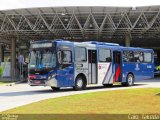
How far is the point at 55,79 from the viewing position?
72.8ft

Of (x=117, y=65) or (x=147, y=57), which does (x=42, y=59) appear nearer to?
(x=117, y=65)

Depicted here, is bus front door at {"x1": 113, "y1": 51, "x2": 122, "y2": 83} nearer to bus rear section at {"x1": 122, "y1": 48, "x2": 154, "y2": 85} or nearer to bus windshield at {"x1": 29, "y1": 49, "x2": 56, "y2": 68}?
bus rear section at {"x1": 122, "y1": 48, "x2": 154, "y2": 85}

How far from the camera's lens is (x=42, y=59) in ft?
73.9

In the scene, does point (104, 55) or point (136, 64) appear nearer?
point (104, 55)

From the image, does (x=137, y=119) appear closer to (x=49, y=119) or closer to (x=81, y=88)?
(x=49, y=119)

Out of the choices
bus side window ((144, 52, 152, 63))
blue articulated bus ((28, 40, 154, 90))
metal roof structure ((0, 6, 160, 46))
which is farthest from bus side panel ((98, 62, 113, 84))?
metal roof structure ((0, 6, 160, 46))

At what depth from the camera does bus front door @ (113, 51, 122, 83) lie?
26.9m

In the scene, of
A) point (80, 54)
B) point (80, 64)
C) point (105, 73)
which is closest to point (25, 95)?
point (80, 64)

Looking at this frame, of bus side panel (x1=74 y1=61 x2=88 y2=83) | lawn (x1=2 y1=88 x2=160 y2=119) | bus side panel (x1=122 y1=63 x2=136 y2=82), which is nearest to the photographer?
lawn (x1=2 y1=88 x2=160 y2=119)

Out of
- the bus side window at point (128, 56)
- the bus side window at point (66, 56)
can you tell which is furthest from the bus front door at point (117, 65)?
the bus side window at point (66, 56)

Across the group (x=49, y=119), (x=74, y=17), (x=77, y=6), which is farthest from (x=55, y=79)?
(x=74, y=17)

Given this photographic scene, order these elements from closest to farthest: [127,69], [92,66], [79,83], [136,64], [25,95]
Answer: [25,95] → [79,83] → [92,66] → [127,69] → [136,64]

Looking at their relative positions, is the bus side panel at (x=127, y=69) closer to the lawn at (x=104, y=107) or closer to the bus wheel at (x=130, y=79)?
the bus wheel at (x=130, y=79)

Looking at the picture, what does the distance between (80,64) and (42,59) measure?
232cm
